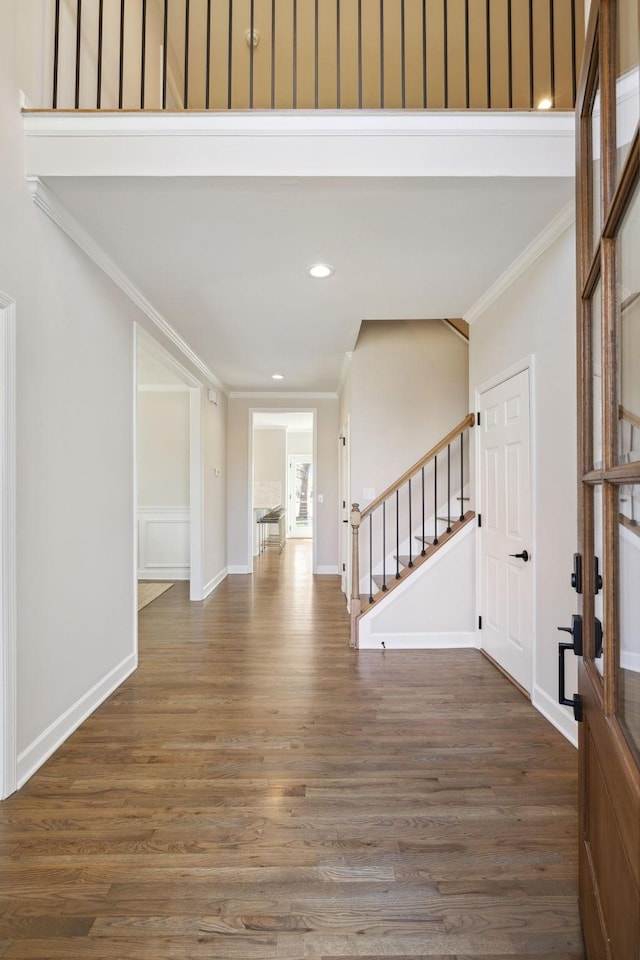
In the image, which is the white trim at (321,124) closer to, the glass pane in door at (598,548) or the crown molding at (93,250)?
the crown molding at (93,250)

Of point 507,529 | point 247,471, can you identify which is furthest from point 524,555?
point 247,471

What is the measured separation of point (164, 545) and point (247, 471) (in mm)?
1590

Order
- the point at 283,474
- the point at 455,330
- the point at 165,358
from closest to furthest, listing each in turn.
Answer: the point at 165,358 < the point at 455,330 < the point at 283,474

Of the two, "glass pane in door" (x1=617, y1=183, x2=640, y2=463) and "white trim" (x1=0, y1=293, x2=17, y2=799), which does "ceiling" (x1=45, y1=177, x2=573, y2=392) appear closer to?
"white trim" (x1=0, y1=293, x2=17, y2=799)

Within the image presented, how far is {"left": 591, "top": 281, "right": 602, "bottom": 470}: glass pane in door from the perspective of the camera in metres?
1.15

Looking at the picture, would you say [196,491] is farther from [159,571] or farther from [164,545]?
[159,571]

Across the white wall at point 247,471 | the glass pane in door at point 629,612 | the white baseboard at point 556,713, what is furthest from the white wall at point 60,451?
the white wall at point 247,471

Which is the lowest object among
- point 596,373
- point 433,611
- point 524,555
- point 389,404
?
point 433,611

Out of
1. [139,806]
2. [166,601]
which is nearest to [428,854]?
[139,806]

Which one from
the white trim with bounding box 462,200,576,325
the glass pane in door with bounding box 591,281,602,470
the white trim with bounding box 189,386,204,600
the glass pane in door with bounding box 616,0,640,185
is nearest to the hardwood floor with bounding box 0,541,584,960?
the glass pane in door with bounding box 591,281,602,470

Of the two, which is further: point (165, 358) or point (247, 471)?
point (247, 471)

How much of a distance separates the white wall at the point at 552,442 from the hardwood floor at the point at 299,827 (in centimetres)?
36

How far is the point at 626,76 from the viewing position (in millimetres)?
932

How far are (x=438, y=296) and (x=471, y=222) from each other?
99 centimetres
